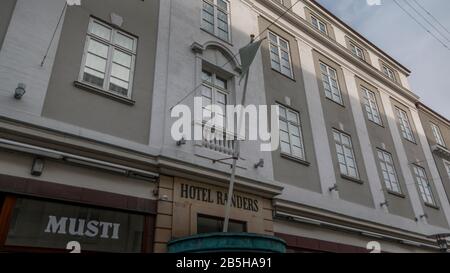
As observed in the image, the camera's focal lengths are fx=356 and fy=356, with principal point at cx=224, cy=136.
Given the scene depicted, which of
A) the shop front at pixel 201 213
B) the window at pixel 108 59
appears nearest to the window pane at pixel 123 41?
the window at pixel 108 59

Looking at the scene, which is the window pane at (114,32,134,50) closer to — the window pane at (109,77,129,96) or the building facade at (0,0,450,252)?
the building facade at (0,0,450,252)

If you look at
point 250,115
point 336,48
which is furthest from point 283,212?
point 336,48

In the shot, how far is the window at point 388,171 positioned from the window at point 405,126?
10.4 ft

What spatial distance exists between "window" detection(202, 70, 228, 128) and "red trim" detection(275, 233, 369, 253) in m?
3.63

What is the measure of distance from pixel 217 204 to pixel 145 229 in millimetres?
1935

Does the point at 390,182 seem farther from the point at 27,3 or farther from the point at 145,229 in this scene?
the point at 27,3

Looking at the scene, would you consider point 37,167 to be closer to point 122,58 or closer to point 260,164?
point 122,58

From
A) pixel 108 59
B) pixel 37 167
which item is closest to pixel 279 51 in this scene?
pixel 108 59

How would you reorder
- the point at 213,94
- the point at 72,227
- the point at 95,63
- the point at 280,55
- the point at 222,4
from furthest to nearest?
the point at 280,55 → the point at 222,4 → the point at 213,94 → the point at 95,63 → the point at 72,227

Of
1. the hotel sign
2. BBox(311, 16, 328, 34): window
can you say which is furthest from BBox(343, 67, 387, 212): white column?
the hotel sign

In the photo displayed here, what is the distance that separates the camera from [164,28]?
9.87 meters

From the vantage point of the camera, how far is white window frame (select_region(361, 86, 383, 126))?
1675cm

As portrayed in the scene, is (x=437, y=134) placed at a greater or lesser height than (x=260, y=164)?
greater

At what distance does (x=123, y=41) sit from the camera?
888cm
